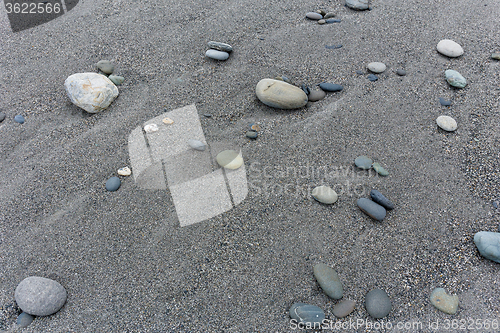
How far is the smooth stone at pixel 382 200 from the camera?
6.02 feet

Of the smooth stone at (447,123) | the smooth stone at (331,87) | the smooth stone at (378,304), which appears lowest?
the smooth stone at (378,304)

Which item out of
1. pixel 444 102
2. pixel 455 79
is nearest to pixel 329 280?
pixel 444 102

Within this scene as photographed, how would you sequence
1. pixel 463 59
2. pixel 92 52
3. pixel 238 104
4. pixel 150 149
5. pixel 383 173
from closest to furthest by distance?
pixel 383 173 → pixel 150 149 → pixel 238 104 → pixel 463 59 → pixel 92 52

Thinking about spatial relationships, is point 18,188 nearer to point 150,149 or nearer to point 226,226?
point 150,149

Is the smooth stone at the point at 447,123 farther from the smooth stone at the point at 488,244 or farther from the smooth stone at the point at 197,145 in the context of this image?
the smooth stone at the point at 197,145

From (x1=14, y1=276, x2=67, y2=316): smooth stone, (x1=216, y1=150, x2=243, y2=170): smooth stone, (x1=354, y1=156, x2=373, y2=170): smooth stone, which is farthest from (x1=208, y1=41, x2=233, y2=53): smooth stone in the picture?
(x1=14, y1=276, x2=67, y2=316): smooth stone

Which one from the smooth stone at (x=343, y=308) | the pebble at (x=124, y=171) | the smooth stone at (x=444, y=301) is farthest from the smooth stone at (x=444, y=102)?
the pebble at (x=124, y=171)

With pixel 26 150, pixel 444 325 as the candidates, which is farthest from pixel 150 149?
pixel 444 325

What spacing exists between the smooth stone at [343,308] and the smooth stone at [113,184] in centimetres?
145

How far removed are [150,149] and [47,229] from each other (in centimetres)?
77

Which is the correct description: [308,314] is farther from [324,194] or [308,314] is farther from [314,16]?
[314,16]

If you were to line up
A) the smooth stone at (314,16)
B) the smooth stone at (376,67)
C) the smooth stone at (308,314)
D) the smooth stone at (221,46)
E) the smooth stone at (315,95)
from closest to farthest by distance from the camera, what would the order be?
the smooth stone at (308,314) < the smooth stone at (315,95) < the smooth stone at (376,67) < the smooth stone at (221,46) < the smooth stone at (314,16)

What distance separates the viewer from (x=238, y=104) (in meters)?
2.38

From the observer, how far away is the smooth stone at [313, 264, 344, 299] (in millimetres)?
1559
